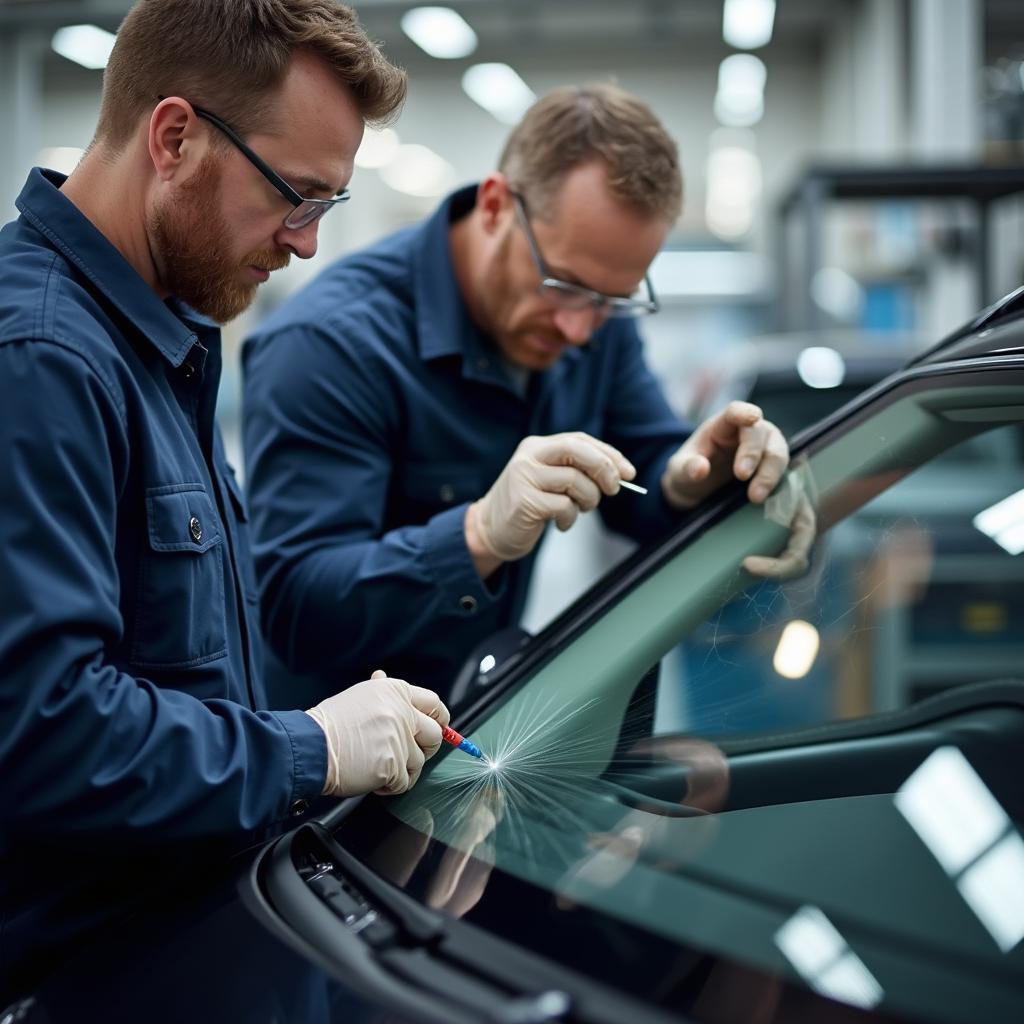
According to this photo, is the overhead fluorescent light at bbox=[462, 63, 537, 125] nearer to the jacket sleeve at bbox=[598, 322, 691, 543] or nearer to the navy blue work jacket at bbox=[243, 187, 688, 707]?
the jacket sleeve at bbox=[598, 322, 691, 543]

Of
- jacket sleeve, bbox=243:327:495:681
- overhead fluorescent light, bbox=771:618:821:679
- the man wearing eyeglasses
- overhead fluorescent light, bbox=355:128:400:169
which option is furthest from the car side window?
overhead fluorescent light, bbox=355:128:400:169

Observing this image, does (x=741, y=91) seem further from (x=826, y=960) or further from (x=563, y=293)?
(x=826, y=960)

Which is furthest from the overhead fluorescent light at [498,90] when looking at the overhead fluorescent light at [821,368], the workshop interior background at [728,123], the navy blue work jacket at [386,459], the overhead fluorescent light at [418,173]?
the navy blue work jacket at [386,459]

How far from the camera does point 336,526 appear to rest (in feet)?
5.63

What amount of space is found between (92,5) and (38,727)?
940cm

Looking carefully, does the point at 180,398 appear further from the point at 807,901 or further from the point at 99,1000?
the point at 807,901

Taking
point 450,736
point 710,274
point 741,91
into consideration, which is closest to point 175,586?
point 450,736

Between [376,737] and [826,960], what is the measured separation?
1.57 ft

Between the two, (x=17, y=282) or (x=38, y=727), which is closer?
(x=38, y=727)

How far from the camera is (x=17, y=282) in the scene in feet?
3.48

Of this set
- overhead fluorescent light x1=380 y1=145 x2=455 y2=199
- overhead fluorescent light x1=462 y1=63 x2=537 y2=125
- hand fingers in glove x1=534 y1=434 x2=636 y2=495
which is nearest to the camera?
hand fingers in glove x1=534 y1=434 x2=636 y2=495

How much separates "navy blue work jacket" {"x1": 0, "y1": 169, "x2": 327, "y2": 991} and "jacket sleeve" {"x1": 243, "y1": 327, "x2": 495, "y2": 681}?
0.39m

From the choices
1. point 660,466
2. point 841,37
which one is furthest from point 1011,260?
point 660,466

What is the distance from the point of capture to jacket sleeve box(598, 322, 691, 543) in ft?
6.73
